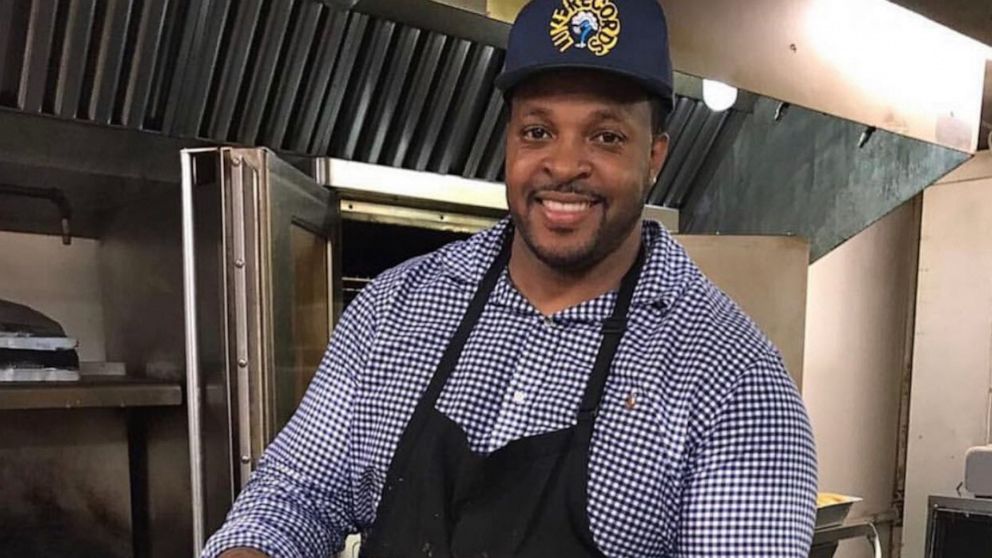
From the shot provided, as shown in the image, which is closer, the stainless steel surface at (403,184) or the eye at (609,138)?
the eye at (609,138)

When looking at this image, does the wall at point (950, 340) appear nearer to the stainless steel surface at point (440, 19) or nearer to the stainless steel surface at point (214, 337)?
the stainless steel surface at point (440, 19)

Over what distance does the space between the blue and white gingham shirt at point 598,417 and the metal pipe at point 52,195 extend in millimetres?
614

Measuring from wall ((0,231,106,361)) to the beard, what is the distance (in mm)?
870

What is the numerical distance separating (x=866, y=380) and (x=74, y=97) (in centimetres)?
265

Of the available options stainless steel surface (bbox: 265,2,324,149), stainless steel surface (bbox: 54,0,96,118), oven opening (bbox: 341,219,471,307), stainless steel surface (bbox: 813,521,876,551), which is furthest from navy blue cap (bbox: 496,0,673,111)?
stainless steel surface (bbox: 813,521,876,551)

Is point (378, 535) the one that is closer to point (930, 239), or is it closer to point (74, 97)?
point (74, 97)

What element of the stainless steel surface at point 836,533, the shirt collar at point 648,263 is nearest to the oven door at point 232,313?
the shirt collar at point 648,263

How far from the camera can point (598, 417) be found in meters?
0.89

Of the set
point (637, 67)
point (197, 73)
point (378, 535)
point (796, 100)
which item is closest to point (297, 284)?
point (197, 73)

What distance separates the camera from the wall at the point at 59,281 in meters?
1.40

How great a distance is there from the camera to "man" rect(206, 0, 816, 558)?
0.85 m

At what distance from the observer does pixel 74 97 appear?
1246mm

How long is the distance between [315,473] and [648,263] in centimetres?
44

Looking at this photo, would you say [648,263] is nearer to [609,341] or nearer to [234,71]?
[609,341]
